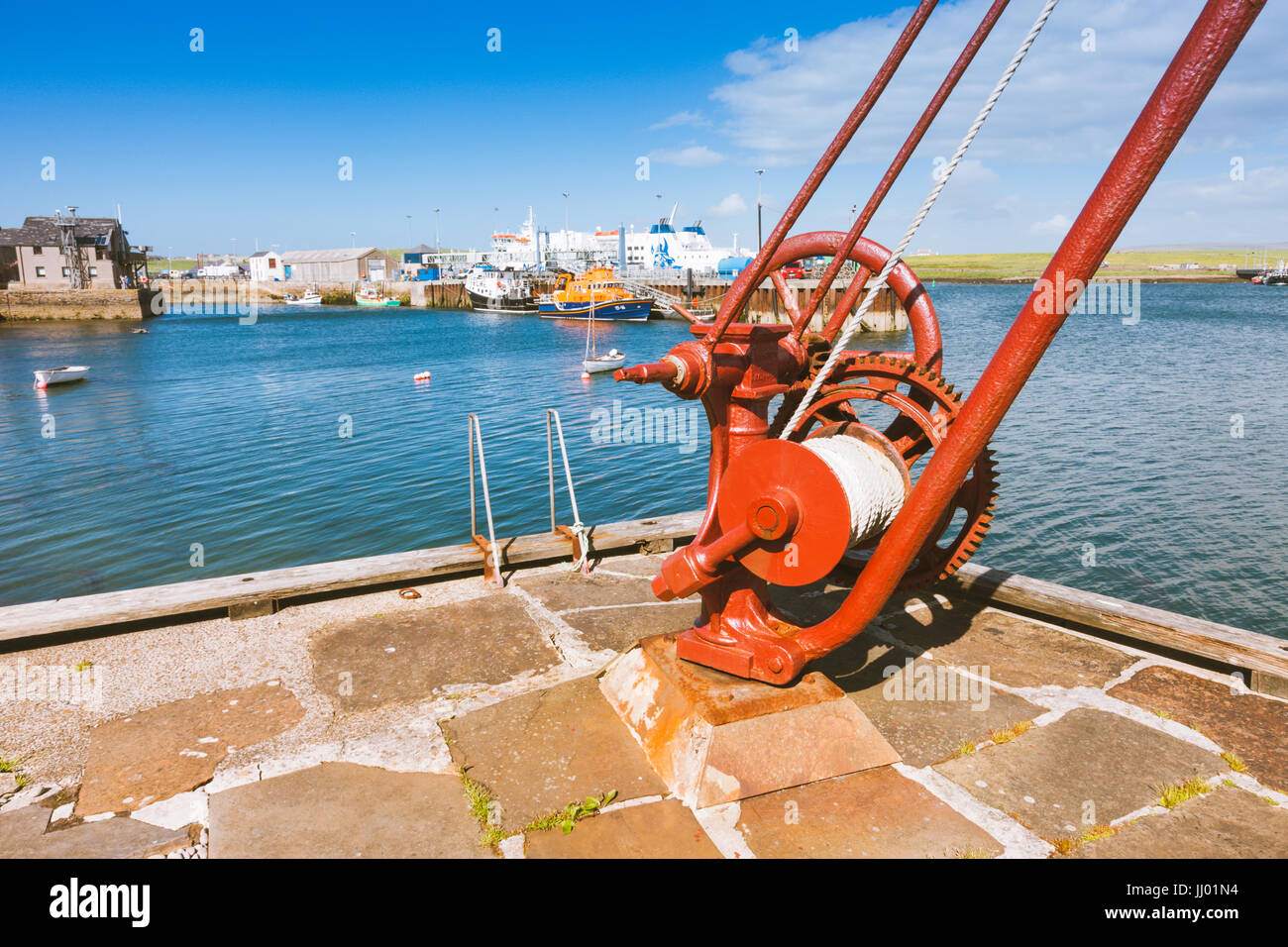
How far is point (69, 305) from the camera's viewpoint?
255ft

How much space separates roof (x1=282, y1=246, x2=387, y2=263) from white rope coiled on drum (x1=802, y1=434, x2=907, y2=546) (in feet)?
481

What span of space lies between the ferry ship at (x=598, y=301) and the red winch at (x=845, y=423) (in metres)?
61.6

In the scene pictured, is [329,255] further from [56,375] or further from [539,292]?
[56,375]

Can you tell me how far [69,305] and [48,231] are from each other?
12.7 metres

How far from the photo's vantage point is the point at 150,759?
419cm

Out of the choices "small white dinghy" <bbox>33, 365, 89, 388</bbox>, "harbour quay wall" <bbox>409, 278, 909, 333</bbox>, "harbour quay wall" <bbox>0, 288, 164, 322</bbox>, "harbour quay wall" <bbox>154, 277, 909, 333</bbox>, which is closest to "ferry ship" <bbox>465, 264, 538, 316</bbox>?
"harbour quay wall" <bbox>154, 277, 909, 333</bbox>

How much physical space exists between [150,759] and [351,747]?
1.09 meters

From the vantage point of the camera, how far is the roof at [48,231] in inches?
3191

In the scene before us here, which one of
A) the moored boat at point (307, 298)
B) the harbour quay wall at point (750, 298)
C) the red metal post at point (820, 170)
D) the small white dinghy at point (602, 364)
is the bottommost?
the small white dinghy at point (602, 364)

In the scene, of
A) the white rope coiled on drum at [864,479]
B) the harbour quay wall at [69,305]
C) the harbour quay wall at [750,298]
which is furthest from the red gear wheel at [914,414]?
the harbour quay wall at [69,305]

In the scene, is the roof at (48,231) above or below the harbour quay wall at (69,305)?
above

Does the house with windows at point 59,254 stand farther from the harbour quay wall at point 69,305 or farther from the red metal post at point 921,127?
the red metal post at point 921,127

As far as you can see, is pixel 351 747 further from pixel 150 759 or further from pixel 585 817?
pixel 585 817
